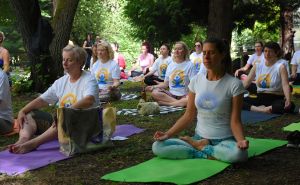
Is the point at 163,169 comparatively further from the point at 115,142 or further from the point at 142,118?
the point at 142,118

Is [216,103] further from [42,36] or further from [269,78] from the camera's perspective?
[42,36]

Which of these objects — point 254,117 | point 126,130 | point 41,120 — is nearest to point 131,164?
point 41,120

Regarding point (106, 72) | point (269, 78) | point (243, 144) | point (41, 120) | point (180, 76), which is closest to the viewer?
point (243, 144)

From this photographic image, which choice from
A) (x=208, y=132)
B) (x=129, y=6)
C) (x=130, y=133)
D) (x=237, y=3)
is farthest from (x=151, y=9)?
(x=208, y=132)

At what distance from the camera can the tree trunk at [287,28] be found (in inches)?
598

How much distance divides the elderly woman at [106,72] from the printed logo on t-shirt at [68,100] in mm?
3321

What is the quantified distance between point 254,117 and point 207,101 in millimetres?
2727

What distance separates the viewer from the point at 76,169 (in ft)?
12.5

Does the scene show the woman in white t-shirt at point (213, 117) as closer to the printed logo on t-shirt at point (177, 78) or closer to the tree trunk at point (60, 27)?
the printed logo on t-shirt at point (177, 78)

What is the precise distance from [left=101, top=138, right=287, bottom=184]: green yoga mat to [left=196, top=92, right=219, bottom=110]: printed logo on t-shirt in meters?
0.43

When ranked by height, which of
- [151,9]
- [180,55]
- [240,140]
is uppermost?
[151,9]

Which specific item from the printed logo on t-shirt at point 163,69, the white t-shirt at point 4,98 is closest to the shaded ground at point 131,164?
the white t-shirt at point 4,98

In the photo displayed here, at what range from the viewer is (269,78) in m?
6.66

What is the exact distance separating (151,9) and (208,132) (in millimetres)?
11584
